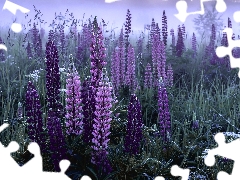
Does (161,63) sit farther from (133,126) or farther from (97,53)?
(133,126)

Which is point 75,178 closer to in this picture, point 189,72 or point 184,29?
point 189,72

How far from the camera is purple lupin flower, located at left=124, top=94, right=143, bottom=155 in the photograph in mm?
2822

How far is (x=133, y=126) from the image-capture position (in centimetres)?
284

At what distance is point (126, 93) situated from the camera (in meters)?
5.25

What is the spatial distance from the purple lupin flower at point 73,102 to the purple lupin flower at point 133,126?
17.5 inches

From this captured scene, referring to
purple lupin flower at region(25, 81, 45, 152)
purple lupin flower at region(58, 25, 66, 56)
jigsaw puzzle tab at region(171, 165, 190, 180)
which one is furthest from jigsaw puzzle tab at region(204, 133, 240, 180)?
purple lupin flower at region(58, 25, 66, 56)

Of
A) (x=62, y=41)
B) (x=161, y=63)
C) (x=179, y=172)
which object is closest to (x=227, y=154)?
(x=179, y=172)

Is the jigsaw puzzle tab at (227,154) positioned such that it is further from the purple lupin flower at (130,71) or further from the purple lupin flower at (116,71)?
the purple lupin flower at (116,71)

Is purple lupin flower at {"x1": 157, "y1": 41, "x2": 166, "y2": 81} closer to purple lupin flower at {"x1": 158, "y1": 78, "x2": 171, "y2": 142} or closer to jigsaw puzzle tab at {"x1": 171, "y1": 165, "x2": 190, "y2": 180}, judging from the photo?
purple lupin flower at {"x1": 158, "y1": 78, "x2": 171, "y2": 142}

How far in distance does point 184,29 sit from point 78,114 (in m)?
6.73

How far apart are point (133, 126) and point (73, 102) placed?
0.55 meters

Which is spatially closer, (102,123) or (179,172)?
(179,172)

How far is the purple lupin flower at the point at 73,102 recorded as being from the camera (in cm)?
304

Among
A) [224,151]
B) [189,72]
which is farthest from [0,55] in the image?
[224,151]
